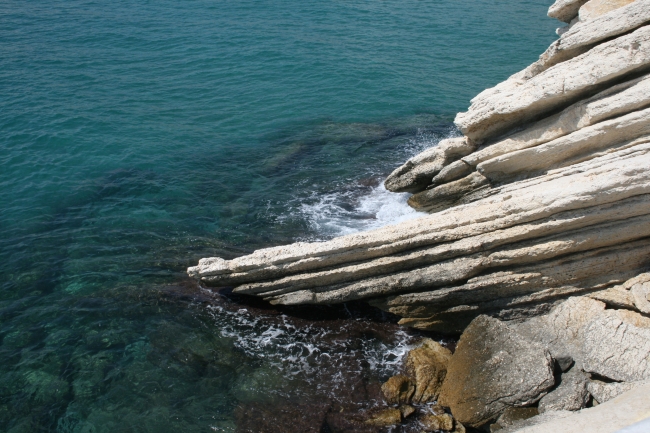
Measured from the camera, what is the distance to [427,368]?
14.2 metres

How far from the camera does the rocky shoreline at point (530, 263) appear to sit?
12594mm

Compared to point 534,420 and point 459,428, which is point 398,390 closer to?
point 459,428

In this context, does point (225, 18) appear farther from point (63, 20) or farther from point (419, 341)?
point (419, 341)

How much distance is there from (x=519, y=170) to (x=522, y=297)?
3824 mm

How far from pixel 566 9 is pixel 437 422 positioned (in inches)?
602

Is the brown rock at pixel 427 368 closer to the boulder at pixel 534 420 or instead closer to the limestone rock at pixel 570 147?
the boulder at pixel 534 420

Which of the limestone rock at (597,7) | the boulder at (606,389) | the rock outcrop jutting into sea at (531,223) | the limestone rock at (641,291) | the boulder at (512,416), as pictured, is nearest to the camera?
the boulder at (606,389)

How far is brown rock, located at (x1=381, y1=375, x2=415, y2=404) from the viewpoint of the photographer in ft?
45.1

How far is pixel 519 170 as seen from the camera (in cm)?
1612

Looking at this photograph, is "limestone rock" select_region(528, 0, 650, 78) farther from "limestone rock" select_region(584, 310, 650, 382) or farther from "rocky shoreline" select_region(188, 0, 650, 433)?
"limestone rock" select_region(584, 310, 650, 382)

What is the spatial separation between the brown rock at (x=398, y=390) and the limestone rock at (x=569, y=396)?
3.19 meters

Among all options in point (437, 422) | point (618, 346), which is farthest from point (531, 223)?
point (437, 422)

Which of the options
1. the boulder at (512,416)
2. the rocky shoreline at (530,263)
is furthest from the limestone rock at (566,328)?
the boulder at (512,416)

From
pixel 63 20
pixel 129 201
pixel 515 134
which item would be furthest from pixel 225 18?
pixel 515 134
